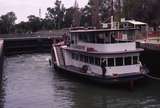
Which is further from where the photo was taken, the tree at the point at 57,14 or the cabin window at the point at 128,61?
the tree at the point at 57,14

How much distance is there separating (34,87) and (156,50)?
31.0 ft

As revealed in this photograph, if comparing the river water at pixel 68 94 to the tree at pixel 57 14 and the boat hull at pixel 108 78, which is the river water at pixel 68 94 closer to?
the boat hull at pixel 108 78

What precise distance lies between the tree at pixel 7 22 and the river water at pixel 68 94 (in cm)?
8647

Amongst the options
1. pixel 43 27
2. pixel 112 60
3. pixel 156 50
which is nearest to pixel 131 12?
pixel 156 50

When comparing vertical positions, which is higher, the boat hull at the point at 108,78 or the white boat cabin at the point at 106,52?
the white boat cabin at the point at 106,52

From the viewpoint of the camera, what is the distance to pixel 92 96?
2777cm

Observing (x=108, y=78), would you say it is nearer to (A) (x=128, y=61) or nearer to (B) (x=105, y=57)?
(B) (x=105, y=57)

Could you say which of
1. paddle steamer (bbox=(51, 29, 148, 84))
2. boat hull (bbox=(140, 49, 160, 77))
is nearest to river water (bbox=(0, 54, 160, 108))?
paddle steamer (bbox=(51, 29, 148, 84))

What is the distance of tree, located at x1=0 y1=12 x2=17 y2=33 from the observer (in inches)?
4781

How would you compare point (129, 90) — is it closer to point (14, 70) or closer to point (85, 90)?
point (85, 90)

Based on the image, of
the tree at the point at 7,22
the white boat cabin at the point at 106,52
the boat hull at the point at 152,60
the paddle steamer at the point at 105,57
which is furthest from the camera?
the tree at the point at 7,22

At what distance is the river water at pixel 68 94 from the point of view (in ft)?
84.0

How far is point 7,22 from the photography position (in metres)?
127

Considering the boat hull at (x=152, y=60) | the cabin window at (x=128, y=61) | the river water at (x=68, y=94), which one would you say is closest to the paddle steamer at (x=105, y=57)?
the cabin window at (x=128, y=61)
